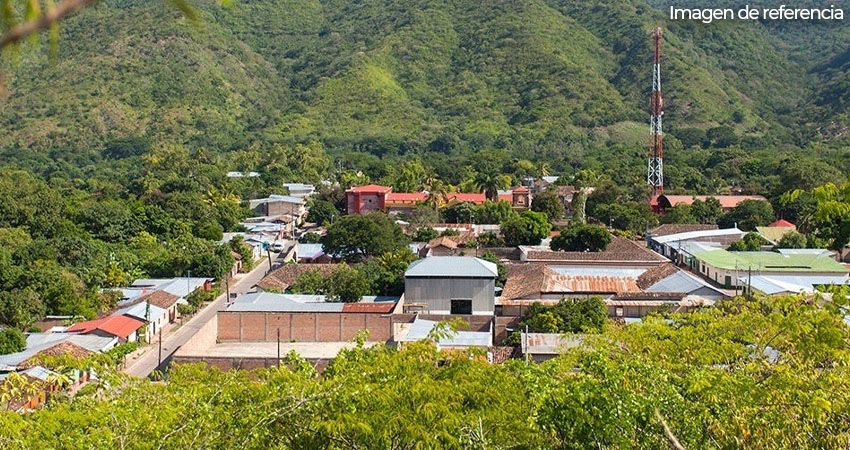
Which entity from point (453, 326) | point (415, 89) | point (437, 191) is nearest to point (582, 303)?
point (453, 326)

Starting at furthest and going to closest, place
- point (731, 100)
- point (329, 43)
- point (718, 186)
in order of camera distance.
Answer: point (329, 43), point (731, 100), point (718, 186)

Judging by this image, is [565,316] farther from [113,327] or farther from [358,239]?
[358,239]

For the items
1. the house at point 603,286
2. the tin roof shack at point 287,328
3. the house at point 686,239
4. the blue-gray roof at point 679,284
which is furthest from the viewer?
the house at point 686,239

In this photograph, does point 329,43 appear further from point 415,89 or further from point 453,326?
point 453,326

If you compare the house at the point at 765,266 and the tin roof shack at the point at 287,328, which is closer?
the tin roof shack at the point at 287,328

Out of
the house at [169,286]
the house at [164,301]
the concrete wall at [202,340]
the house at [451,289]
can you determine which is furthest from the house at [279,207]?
the concrete wall at [202,340]

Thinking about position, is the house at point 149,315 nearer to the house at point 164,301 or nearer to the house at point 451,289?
the house at point 164,301

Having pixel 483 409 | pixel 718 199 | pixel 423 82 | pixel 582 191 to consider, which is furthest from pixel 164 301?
pixel 423 82

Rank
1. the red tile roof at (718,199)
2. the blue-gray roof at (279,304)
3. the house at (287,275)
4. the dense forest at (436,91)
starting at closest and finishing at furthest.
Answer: the blue-gray roof at (279,304)
the house at (287,275)
the red tile roof at (718,199)
the dense forest at (436,91)
